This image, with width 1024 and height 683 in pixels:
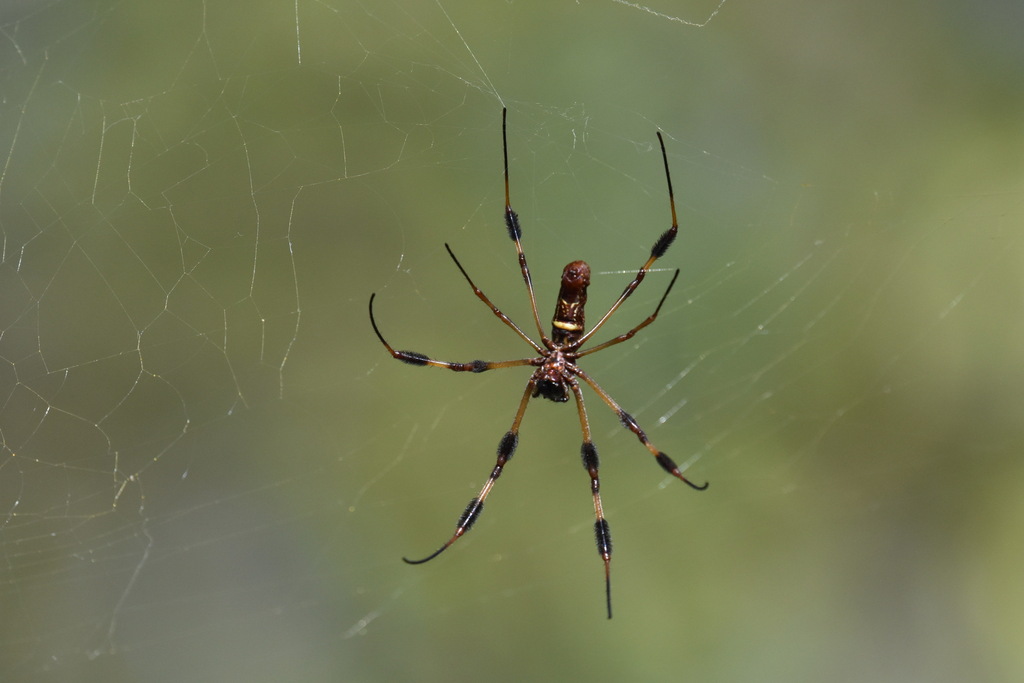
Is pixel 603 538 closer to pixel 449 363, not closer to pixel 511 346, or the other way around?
pixel 449 363

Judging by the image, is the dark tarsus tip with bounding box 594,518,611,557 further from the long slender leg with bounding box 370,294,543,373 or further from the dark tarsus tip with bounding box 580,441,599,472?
the long slender leg with bounding box 370,294,543,373

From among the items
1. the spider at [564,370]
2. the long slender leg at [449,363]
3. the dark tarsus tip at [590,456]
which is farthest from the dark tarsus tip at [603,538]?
the long slender leg at [449,363]

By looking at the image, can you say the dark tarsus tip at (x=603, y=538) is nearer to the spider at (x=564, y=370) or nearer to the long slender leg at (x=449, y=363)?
the spider at (x=564, y=370)

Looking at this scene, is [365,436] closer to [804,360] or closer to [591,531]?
[591,531]

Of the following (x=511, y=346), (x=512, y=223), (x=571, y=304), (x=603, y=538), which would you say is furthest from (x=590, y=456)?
(x=511, y=346)

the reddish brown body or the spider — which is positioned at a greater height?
the reddish brown body

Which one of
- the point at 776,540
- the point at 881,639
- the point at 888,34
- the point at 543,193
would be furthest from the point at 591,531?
the point at 888,34

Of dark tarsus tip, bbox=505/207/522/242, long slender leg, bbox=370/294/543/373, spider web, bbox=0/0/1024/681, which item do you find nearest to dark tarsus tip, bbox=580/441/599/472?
long slender leg, bbox=370/294/543/373

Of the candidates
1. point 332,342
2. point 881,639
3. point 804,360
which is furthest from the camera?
point 804,360
